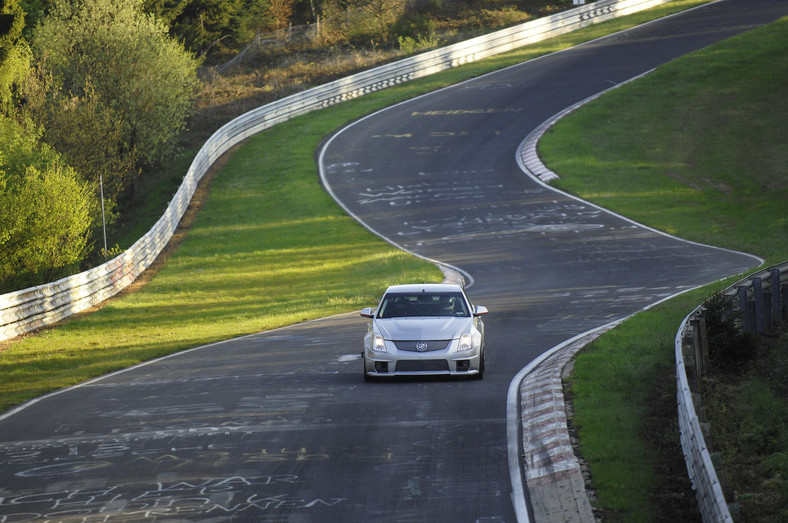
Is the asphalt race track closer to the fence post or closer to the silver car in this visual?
the silver car

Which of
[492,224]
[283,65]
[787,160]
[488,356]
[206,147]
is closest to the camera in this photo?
[488,356]

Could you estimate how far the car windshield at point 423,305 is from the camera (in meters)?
16.4

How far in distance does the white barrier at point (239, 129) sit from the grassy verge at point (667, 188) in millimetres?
13036

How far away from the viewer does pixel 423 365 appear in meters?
15.1

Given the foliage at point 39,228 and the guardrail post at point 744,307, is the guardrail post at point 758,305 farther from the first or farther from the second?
the foliage at point 39,228

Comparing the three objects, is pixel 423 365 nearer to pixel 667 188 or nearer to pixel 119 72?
pixel 667 188

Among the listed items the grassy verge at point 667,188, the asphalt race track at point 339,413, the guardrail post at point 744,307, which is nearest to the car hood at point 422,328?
the asphalt race track at point 339,413

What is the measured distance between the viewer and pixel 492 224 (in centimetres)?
3616

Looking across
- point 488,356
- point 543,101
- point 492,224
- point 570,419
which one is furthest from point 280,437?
point 543,101

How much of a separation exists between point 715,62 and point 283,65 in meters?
29.7

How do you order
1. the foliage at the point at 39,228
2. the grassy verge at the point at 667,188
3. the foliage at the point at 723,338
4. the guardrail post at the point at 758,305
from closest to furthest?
1. the grassy verge at the point at 667,188
2. the foliage at the point at 723,338
3. the guardrail post at the point at 758,305
4. the foliage at the point at 39,228

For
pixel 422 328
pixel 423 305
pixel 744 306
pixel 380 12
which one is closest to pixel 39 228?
pixel 423 305

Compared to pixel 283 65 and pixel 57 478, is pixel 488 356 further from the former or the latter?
pixel 283 65

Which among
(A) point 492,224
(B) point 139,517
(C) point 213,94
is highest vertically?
(C) point 213,94
